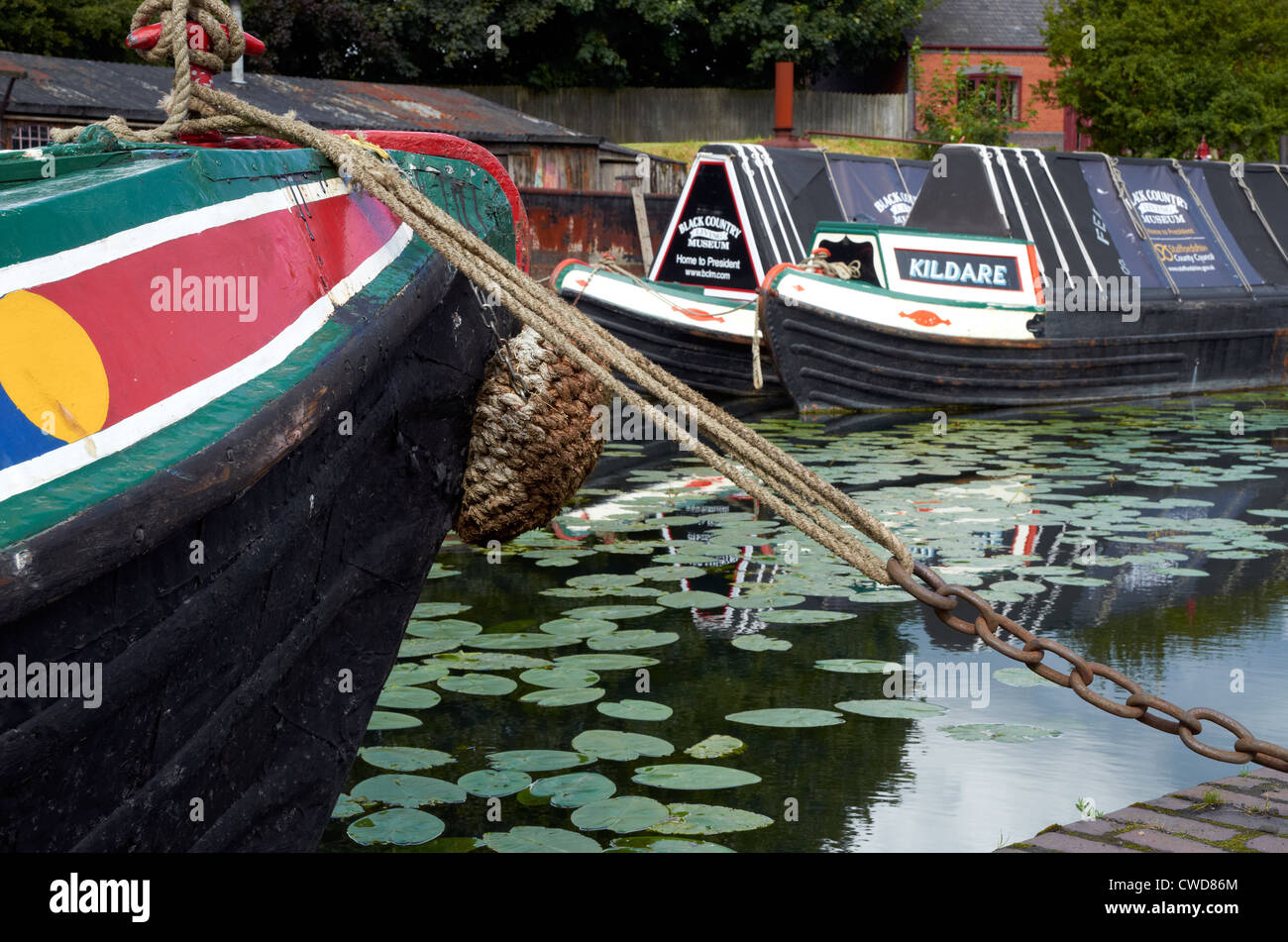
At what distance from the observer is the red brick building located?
33.5 metres

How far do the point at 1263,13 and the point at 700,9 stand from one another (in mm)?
11989

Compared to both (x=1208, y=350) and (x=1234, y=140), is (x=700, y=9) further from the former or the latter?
(x=1208, y=350)

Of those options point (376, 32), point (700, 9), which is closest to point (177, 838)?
point (376, 32)

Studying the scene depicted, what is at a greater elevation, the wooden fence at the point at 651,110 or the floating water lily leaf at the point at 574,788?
the wooden fence at the point at 651,110

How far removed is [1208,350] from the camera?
1340 centimetres

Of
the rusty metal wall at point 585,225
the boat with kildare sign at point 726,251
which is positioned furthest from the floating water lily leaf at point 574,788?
the rusty metal wall at point 585,225

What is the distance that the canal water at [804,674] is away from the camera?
3445 mm

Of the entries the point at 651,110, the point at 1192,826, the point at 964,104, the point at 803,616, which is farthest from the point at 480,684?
the point at 651,110

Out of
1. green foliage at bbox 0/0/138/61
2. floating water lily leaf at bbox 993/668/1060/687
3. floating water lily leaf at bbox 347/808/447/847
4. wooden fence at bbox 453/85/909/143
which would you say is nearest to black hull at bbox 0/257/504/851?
floating water lily leaf at bbox 347/808/447/847

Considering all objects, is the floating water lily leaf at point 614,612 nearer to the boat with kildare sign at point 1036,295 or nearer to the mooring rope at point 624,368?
the mooring rope at point 624,368

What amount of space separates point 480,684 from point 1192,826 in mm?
2148

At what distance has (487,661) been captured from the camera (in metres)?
4.66

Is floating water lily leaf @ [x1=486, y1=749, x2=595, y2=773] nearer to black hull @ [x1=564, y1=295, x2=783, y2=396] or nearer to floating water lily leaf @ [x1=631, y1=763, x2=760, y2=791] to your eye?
floating water lily leaf @ [x1=631, y1=763, x2=760, y2=791]

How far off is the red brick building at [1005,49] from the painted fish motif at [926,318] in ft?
74.7
